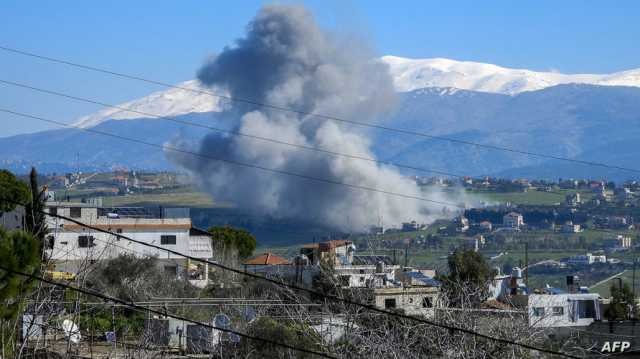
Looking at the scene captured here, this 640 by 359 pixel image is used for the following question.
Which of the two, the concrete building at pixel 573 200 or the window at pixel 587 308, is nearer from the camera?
the window at pixel 587 308

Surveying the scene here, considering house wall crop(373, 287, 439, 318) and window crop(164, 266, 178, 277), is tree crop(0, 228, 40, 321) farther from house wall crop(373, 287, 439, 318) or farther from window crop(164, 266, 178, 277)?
window crop(164, 266, 178, 277)

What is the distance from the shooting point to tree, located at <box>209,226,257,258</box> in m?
71.2

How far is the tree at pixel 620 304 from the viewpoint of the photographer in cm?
4903

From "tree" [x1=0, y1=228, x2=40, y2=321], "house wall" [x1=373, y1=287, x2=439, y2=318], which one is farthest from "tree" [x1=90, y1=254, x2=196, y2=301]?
"tree" [x1=0, y1=228, x2=40, y2=321]

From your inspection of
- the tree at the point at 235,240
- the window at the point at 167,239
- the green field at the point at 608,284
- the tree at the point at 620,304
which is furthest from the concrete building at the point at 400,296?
the green field at the point at 608,284

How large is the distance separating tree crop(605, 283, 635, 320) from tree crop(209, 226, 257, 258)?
2235 cm

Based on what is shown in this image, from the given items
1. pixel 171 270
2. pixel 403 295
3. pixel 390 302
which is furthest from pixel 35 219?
pixel 171 270

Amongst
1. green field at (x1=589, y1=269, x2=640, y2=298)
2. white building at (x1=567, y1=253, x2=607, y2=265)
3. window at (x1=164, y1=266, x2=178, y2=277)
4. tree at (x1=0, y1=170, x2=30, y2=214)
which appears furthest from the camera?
white building at (x1=567, y1=253, x2=607, y2=265)

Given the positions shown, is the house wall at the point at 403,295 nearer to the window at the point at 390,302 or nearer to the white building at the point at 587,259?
the window at the point at 390,302

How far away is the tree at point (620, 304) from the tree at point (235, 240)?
22.3 metres

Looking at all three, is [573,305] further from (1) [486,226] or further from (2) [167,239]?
(1) [486,226]

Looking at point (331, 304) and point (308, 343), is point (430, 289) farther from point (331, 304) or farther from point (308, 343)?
point (308, 343)

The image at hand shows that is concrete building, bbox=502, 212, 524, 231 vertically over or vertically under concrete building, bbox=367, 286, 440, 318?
over

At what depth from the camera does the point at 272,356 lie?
87.5ft
